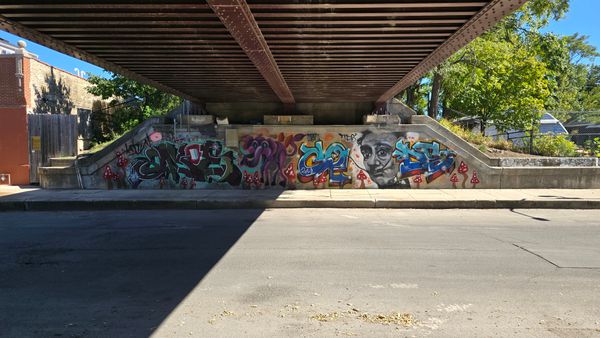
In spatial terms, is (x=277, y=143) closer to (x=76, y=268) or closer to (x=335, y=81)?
(x=335, y=81)

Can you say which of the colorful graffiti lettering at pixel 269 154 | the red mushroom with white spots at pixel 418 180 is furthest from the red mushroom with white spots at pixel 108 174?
the red mushroom with white spots at pixel 418 180

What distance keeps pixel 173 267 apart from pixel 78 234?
11.2 feet

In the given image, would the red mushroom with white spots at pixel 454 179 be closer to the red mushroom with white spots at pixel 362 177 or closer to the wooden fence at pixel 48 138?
the red mushroom with white spots at pixel 362 177

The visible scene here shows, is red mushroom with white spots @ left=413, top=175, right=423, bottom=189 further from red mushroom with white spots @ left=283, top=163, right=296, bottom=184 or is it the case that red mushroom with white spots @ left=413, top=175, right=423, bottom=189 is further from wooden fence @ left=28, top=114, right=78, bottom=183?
wooden fence @ left=28, top=114, right=78, bottom=183

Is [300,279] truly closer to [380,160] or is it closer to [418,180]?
[380,160]

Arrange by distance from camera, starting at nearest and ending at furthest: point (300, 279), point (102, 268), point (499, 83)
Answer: point (300, 279)
point (102, 268)
point (499, 83)

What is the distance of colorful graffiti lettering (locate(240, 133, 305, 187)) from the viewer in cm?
1395

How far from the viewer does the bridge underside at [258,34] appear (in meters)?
6.52

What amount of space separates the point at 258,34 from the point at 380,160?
7.62 metres

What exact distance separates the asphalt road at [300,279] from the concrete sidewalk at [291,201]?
2248 millimetres

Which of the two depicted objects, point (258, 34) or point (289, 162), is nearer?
point (258, 34)

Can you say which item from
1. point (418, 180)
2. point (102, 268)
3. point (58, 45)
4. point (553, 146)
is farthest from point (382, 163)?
point (102, 268)

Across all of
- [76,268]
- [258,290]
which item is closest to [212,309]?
[258,290]

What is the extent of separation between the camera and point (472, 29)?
7.42 meters
